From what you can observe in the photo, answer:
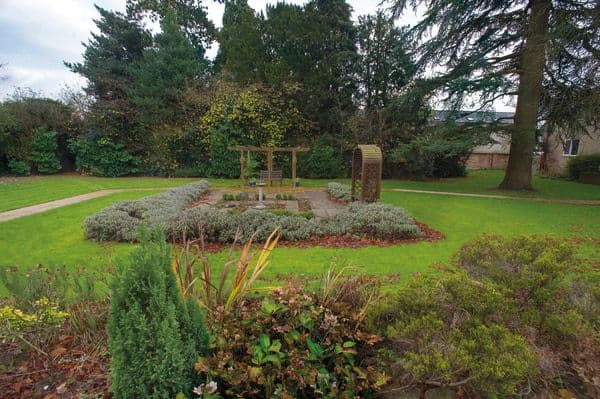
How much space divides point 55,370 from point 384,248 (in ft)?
14.3

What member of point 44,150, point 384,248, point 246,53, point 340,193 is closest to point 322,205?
point 340,193

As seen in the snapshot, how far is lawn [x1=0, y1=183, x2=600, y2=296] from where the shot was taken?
14.3 ft

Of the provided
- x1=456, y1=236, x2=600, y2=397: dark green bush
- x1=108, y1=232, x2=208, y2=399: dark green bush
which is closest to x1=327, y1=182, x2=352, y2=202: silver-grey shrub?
x1=456, y1=236, x2=600, y2=397: dark green bush

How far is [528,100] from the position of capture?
1170 centimetres

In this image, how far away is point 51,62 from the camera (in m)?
17.2

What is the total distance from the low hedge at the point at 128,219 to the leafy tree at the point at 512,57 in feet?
35.3

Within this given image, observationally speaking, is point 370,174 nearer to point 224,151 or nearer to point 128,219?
point 128,219

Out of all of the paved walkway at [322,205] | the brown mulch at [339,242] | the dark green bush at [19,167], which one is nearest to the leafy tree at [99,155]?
the dark green bush at [19,167]

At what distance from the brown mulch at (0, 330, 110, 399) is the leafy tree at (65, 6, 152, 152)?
16358 millimetres

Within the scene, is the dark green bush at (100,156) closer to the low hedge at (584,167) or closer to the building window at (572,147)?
the low hedge at (584,167)

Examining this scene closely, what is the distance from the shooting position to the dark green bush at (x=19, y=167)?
15.2 m

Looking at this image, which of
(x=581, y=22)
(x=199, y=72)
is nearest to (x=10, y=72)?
(x=199, y=72)

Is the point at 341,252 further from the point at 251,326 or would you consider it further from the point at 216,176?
the point at 216,176

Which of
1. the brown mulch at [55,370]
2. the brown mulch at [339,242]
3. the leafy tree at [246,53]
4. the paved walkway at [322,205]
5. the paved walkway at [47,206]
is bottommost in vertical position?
the brown mulch at [55,370]
